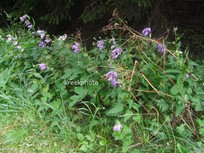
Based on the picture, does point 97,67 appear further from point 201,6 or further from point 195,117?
point 201,6

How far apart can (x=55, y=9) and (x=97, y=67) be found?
5.84 feet

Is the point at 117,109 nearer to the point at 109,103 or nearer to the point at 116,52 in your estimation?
the point at 109,103

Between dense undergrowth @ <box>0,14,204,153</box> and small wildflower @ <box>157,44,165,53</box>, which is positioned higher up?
small wildflower @ <box>157,44,165,53</box>

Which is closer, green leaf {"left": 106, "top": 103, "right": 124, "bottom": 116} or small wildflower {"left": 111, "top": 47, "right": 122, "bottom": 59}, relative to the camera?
green leaf {"left": 106, "top": 103, "right": 124, "bottom": 116}

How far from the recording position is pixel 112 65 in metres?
2.36

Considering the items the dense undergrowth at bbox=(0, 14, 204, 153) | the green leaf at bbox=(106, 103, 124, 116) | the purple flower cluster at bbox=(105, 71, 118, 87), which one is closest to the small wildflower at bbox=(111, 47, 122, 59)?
the dense undergrowth at bbox=(0, 14, 204, 153)

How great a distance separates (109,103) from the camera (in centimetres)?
257

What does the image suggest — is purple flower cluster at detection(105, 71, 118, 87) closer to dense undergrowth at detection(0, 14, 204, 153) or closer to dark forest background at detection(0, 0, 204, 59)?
dense undergrowth at detection(0, 14, 204, 153)

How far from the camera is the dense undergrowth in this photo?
2309 mm

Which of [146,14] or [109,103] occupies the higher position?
[146,14]

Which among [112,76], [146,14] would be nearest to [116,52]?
[112,76]

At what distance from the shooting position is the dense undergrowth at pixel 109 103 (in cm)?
231

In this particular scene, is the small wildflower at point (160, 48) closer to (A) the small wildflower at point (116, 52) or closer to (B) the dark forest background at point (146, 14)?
(A) the small wildflower at point (116, 52)

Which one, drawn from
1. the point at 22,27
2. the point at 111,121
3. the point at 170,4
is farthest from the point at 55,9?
the point at 111,121
